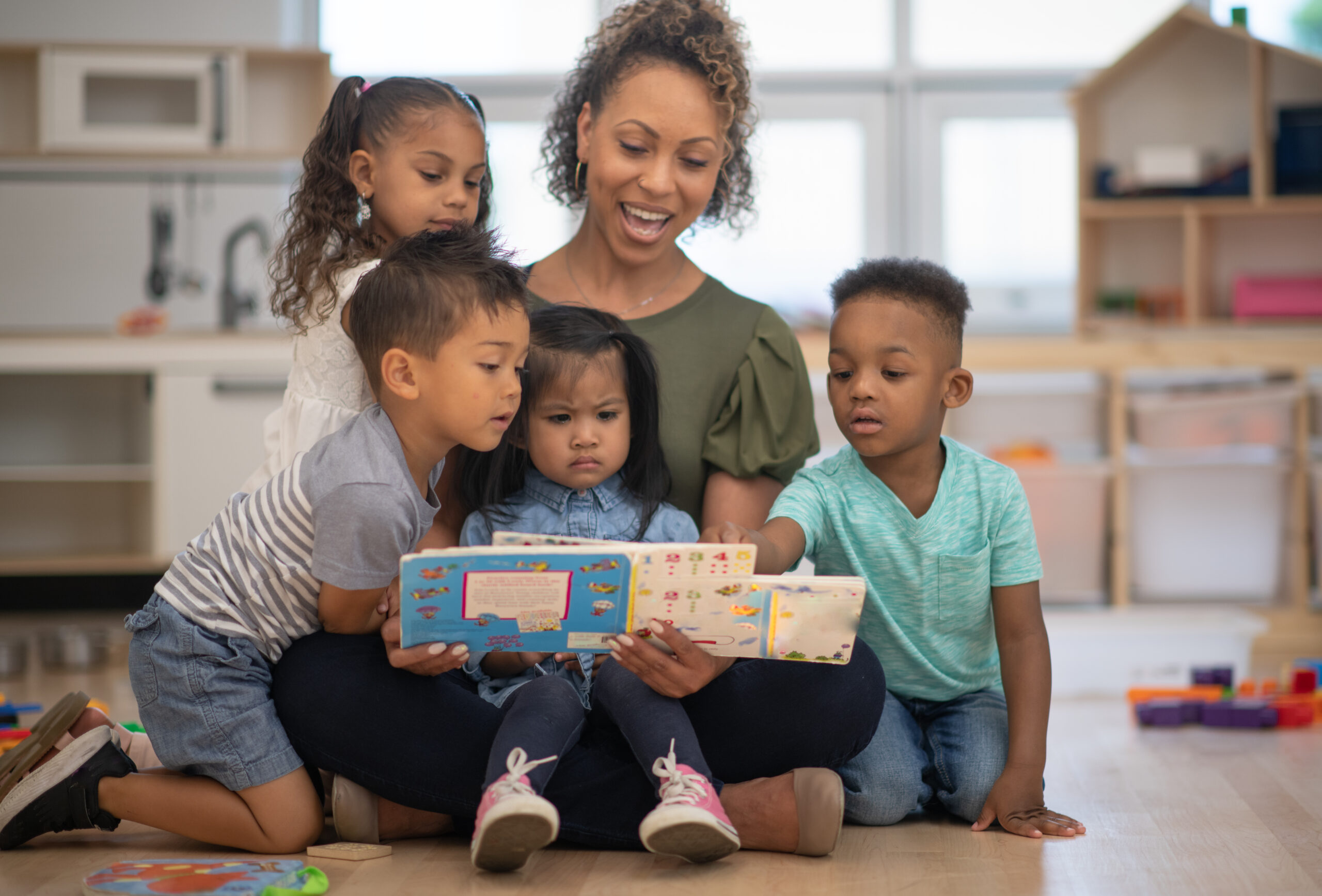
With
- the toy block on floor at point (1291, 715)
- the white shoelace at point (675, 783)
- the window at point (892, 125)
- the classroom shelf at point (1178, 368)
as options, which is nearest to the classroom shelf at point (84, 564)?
the window at point (892, 125)

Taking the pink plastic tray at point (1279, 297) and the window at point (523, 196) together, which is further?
the window at point (523, 196)

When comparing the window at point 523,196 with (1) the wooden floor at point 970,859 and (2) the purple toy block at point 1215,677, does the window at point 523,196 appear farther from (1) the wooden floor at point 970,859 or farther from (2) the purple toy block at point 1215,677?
(1) the wooden floor at point 970,859

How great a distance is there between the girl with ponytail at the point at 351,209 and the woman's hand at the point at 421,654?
0.33 metres

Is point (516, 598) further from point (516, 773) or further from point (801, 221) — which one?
point (801, 221)

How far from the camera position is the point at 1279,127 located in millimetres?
3498

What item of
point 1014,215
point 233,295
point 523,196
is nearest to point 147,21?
point 233,295

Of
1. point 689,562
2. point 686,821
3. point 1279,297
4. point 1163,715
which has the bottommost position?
point 1163,715

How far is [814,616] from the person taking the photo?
1365mm

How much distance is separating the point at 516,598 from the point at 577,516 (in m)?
0.36

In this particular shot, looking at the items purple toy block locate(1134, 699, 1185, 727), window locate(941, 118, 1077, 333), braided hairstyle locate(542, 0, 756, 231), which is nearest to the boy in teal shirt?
braided hairstyle locate(542, 0, 756, 231)

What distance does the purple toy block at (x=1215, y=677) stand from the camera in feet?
7.86

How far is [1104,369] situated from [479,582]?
238 centimetres

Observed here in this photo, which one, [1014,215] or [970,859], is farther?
[1014,215]

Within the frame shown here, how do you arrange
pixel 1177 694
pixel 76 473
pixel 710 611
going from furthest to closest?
pixel 76 473
pixel 1177 694
pixel 710 611
